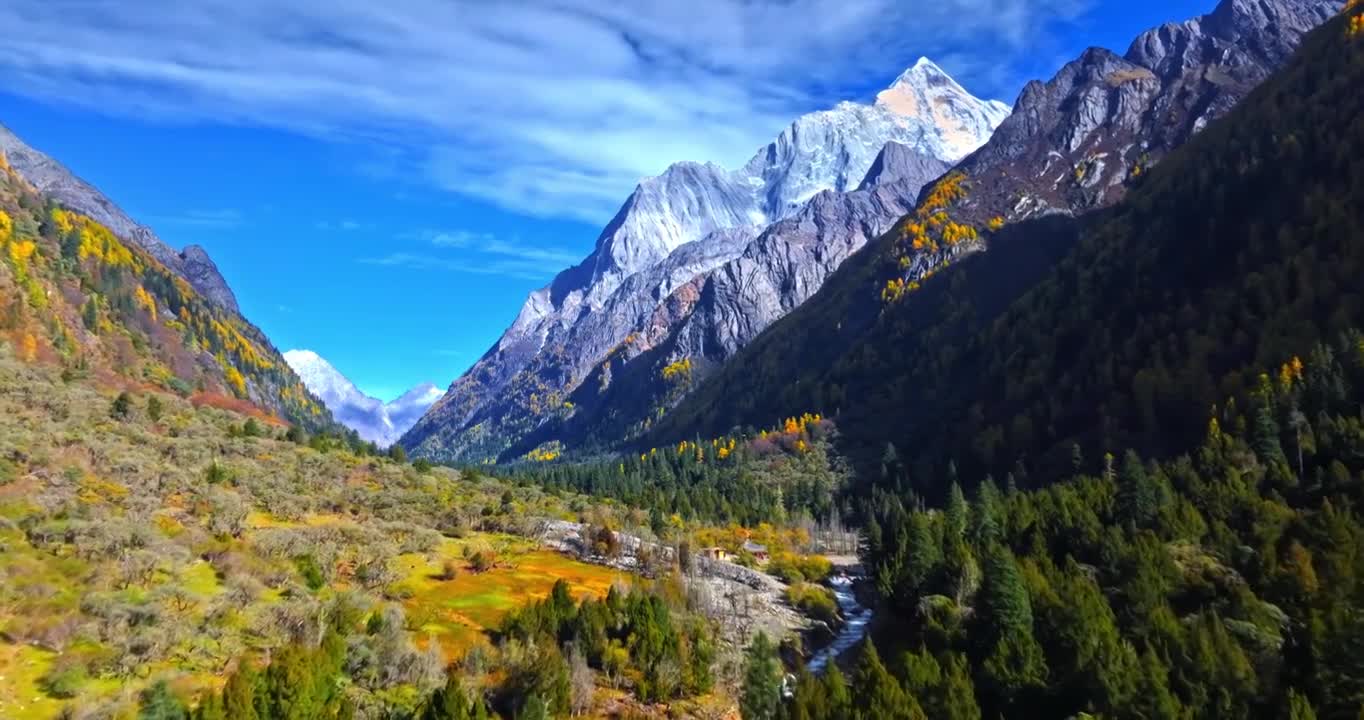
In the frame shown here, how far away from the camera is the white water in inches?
2545

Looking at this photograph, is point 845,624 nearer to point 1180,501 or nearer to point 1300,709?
point 1180,501

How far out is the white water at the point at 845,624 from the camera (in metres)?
64.6

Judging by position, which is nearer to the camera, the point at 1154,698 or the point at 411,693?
the point at 411,693

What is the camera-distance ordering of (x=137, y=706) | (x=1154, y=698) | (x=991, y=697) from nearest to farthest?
(x=137, y=706) → (x=1154, y=698) → (x=991, y=697)

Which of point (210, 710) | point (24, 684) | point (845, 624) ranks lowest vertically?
point (845, 624)

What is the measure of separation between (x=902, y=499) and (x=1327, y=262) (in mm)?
79955

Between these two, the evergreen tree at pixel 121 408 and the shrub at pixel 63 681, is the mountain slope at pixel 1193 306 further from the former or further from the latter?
the shrub at pixel 63 681

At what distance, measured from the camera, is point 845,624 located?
78812 mm

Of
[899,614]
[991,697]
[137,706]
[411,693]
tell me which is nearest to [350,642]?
[411,693]

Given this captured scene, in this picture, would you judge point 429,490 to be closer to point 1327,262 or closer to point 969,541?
point 969,541

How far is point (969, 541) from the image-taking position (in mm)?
82000

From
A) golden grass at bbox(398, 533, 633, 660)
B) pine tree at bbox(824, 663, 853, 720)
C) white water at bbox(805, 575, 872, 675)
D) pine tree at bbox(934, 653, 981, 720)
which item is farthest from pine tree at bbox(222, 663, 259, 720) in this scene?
white water at bbox(805, 575, 872, 675)

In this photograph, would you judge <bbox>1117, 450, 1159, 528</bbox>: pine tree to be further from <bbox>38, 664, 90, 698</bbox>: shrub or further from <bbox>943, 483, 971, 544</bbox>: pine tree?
<bbox>38, 664, 90, 698</bbox>: shrub

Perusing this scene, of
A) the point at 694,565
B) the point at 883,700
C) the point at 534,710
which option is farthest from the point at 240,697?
the point at 694,565
